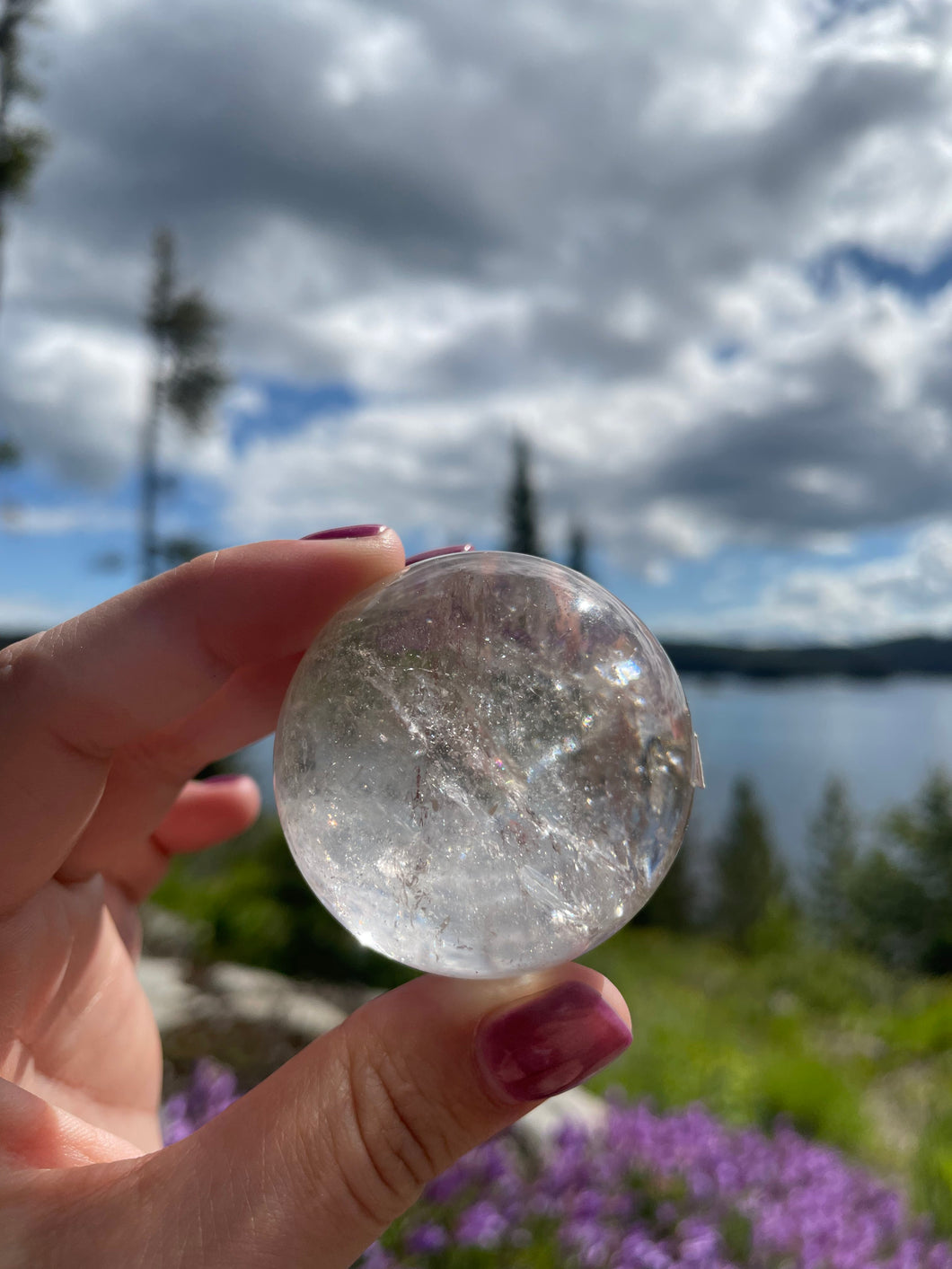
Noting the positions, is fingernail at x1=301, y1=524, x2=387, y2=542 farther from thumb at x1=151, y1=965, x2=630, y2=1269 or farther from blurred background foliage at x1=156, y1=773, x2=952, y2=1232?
blurred background foliage at x1=156, y1=773, x2=952, y2=1232

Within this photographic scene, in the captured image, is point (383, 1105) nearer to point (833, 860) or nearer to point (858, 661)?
point (833, 860)

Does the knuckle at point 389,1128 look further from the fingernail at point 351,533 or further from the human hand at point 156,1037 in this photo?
the fingernail at point 351,533

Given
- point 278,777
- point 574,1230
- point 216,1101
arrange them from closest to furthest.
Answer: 1. point 278,777
2. point 574,1230
3. point 216,1101

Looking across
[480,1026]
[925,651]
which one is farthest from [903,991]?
[925,651]

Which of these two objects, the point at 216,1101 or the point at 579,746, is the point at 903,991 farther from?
the point at 579,746

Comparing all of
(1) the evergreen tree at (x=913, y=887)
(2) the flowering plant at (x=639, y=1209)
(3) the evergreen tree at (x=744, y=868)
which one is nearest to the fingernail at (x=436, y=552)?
(2) the flowering plant at (x=639, y=1209)

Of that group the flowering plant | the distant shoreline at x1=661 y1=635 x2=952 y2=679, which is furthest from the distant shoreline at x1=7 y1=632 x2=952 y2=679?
the flowering plant
